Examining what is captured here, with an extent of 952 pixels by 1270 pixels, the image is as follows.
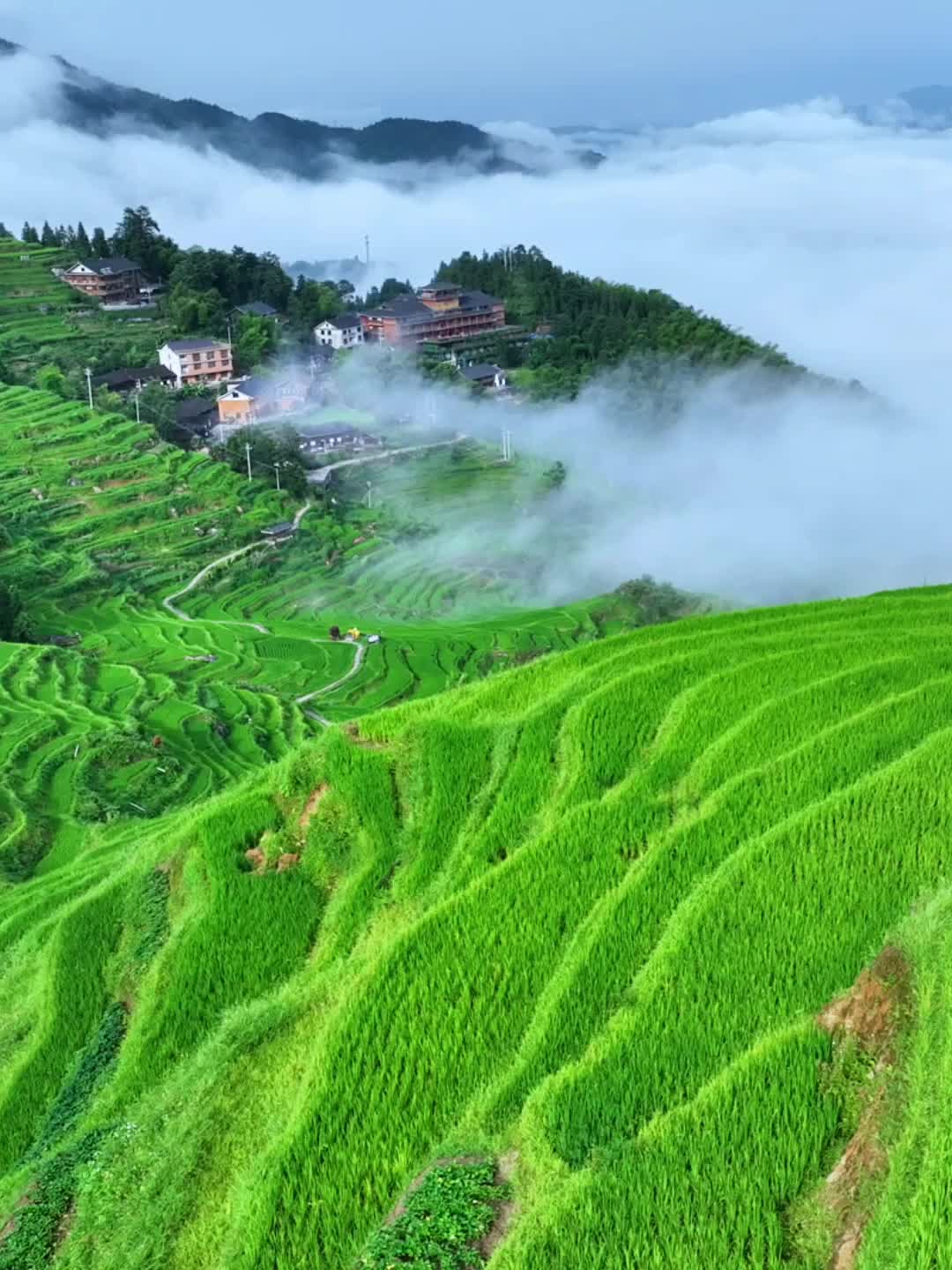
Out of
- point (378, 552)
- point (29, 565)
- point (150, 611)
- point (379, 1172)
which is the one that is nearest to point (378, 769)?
point (379, 1172)

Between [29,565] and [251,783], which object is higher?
[251,783]

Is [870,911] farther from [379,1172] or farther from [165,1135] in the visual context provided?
[165,1135]

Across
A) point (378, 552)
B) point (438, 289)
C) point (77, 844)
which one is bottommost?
point (378, 552)

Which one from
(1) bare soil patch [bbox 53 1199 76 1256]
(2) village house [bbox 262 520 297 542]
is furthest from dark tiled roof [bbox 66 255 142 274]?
(1) bare soil patch [bbox 53 1199 76 1256]

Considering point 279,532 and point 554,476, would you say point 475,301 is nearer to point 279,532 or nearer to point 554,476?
point 554,476

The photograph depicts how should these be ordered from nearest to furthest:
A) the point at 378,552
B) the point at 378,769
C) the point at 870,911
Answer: the point at 870,911 → the point at 378,769 → the point at 378,552

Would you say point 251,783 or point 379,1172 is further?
point 251,783
